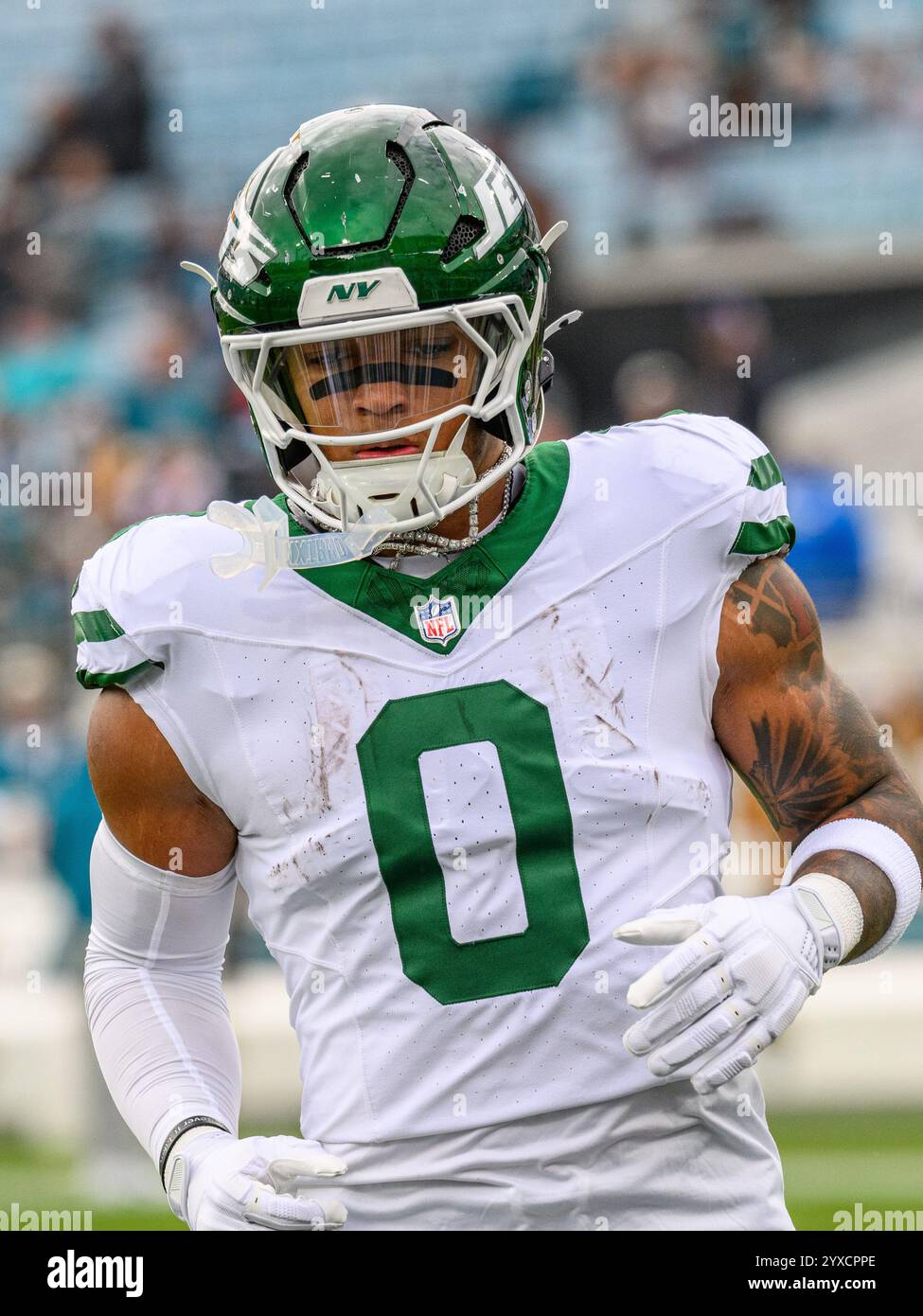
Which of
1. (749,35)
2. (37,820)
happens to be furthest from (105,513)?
(749,35)

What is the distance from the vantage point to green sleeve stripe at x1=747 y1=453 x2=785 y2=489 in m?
2.08

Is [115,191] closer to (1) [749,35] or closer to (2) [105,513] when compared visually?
(2) [105,513]

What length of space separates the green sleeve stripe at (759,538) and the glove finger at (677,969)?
45 cm

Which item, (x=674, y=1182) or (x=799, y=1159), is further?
(x=799, y=1159)

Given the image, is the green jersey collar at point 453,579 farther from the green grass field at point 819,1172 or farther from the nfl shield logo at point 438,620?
the green grass field at point 819,1172

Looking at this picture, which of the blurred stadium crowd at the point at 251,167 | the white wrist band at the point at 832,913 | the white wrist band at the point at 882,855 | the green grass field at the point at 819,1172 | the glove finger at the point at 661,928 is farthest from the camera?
the blurred stadium crowd at the point at 251,167

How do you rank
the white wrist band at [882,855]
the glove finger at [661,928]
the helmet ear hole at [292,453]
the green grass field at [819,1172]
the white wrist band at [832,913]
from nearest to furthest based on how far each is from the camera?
the glove finger at [661,928], the white wrist band at [832,913], the white wrist band at [882,855], the helmet ear hole at [292,453], the green grass field at [819,1172]

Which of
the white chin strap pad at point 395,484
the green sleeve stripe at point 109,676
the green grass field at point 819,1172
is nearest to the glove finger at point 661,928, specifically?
the white chin strap pad at point 395,484

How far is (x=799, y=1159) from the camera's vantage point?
534 centimetres

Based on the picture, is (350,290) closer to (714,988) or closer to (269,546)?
(269,546)

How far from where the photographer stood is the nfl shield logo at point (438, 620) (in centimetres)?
203

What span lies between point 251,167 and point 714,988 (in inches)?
327

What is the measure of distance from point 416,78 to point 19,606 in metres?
3.45

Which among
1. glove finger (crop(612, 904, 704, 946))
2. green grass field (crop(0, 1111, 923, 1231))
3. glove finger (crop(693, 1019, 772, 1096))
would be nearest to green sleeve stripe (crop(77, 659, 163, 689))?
glove finger (crop(612, 904, 704, 946))
